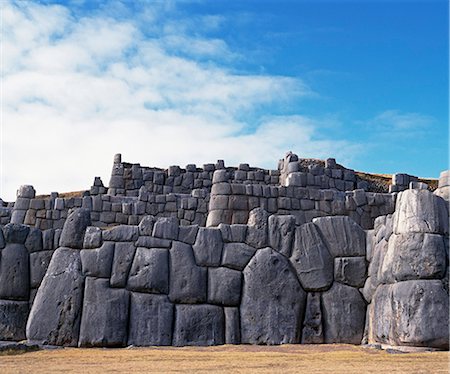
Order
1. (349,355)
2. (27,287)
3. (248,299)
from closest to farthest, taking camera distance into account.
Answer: (349,355)
(248,299)
(27,287)

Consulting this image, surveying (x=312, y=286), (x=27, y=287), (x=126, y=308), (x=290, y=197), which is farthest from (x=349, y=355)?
(x=290, y=197)

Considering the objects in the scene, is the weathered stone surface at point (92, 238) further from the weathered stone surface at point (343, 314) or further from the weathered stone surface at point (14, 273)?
the weathered stone surface at point (343, 314)

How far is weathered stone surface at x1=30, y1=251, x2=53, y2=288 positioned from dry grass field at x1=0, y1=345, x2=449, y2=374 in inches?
87.4

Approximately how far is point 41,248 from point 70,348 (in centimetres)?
244

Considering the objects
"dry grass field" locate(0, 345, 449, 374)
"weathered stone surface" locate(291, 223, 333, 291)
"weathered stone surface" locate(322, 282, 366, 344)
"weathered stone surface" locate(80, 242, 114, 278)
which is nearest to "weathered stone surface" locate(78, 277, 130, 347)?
"weathered stone surface" locate(80, 242, 114, 278)

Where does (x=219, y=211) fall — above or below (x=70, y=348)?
above

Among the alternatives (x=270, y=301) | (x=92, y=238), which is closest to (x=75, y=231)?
(x=92, y=238)

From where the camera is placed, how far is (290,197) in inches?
537

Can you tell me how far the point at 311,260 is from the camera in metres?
8.16

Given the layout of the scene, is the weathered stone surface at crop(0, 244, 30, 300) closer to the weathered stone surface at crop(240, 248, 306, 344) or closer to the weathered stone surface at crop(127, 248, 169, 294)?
the weathered stone surface at crop(127, 248, 169, 294)

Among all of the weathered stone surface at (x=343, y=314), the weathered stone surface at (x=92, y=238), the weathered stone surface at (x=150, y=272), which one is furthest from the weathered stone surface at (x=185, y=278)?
the weathered stone surface at (x=343, y=314)

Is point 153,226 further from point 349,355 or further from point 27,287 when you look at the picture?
point 349,355

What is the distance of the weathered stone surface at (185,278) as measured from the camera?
310 inches

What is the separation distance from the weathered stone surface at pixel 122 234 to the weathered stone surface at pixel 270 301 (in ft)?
5.07
